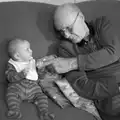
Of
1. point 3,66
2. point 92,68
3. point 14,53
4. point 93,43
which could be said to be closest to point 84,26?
point 93,43

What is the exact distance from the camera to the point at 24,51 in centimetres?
140

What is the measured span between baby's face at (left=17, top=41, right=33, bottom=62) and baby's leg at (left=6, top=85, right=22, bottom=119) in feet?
0.55

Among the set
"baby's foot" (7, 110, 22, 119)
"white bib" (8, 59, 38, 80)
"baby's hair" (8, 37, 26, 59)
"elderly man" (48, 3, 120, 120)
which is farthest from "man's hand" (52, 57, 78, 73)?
"baby's foot" (7, 110, 22, 119)

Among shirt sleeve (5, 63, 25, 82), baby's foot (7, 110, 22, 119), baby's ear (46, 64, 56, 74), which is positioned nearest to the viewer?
baby's foot (7, 110, 22, 119)

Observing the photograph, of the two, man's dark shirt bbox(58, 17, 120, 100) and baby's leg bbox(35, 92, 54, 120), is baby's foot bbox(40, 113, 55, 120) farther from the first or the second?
man's dark shirt bbox(58, 17, 120, 100)

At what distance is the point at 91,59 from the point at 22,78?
0.40m

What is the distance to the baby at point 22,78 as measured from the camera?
135 cm

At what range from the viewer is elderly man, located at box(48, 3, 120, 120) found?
141cm

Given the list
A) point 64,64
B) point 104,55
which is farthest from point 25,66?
point 104,55

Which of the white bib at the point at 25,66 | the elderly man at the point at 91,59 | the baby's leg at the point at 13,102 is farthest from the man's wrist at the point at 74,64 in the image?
the baby's leg at the point at 13,102

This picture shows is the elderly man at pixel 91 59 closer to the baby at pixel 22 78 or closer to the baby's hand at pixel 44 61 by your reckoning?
the baby's hand at pixel 44 61

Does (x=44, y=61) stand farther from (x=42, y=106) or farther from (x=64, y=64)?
(x=42, y=106)

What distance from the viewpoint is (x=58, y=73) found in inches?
59.0

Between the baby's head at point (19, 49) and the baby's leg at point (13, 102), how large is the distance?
17 centimetres
